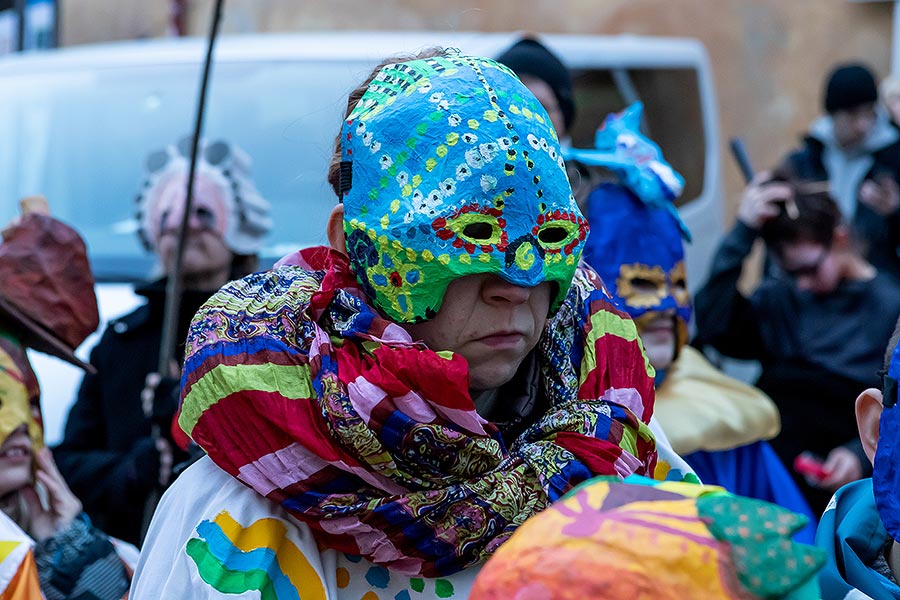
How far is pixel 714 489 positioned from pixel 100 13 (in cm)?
1317

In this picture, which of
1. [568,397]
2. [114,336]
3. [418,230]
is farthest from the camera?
[114,336]

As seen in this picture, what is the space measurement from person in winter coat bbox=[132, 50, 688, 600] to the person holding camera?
9.46ft

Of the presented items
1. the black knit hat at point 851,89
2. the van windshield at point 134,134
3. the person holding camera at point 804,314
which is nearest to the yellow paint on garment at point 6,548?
the van windshield at point 134,134

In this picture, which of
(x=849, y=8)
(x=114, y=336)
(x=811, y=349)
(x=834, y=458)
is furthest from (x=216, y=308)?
(x=849, y=8)

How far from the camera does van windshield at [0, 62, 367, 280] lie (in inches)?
201

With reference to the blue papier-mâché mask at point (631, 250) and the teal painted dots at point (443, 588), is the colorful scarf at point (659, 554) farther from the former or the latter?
the blue papier-mâché mask at point (631, 250)

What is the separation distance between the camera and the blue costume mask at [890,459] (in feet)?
5.49

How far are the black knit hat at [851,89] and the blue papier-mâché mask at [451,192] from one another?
5188 millimetres

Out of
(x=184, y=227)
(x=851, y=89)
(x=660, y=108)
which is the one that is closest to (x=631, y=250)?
(x=184, y=227)

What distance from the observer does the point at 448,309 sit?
1.95 meters


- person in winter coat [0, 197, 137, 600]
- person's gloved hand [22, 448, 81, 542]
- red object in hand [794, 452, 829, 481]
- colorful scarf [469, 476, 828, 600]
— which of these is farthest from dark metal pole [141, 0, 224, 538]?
colorful scarf [469, 476, 828, 600]

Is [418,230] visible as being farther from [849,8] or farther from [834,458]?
[849,8]

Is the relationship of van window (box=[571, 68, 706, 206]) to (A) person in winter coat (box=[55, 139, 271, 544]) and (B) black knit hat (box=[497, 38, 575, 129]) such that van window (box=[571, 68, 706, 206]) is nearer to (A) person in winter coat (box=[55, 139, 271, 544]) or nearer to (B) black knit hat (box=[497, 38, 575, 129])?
(B) black knit hat (box=[497, 38, 575, 129])

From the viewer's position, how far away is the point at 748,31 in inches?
394
